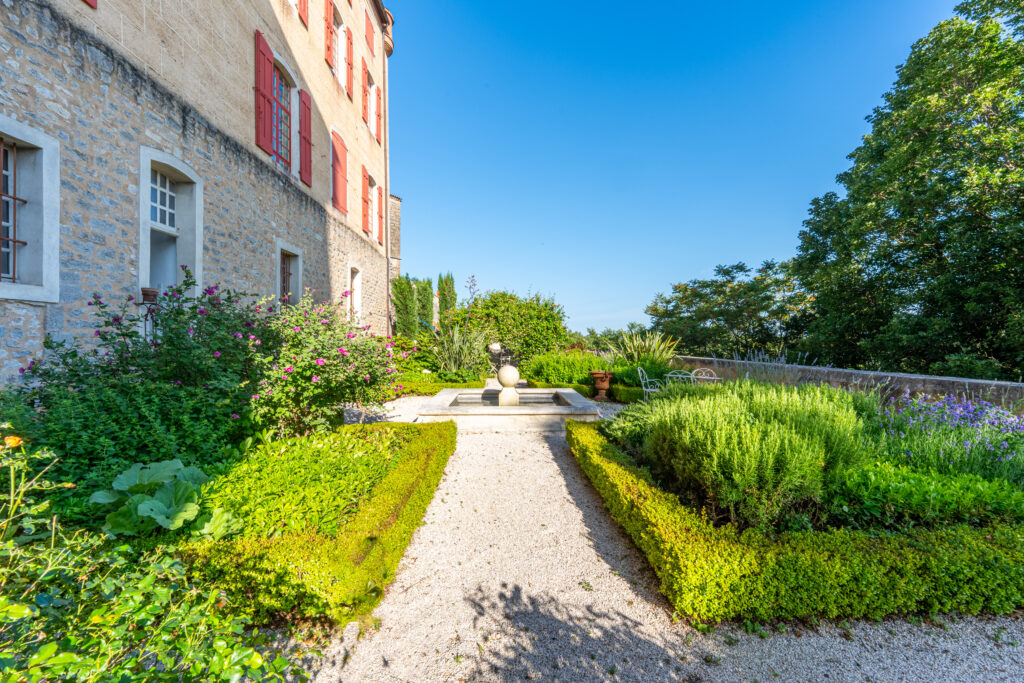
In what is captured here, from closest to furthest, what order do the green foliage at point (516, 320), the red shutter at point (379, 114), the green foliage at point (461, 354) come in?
1. the green foliage at point (461, 354)
2. the green foliage at point (516, 320)
3. the red shutter at point (379, 114)

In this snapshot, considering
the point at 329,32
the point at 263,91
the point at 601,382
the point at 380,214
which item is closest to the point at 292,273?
the point at 263,91

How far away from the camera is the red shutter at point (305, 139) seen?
805cm

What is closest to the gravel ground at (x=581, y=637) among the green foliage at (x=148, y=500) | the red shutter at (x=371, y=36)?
the green foliage at (x=148, y=500)

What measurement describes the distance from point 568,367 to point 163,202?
25.8 ft

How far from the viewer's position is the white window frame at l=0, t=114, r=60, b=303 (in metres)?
3.58

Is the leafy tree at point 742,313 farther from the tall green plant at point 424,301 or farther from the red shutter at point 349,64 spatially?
the red shutter at point 349,64

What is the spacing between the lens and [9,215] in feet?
11.9

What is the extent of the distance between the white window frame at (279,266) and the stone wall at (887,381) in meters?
7.96

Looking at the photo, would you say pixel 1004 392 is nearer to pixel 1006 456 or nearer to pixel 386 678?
pixel 1006 456

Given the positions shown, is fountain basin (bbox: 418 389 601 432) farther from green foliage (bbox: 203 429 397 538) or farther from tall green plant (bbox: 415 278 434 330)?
tall green plant (bbox: 415 278 434 330)

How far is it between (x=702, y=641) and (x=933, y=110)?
12.7 meters

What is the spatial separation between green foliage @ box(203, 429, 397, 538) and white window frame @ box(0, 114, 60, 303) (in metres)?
2.22

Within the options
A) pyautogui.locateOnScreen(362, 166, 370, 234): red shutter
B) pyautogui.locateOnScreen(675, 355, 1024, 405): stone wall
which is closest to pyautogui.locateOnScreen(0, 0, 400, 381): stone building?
pyautogui.locateOnScreen(362, 166, 370, 234): red shutter

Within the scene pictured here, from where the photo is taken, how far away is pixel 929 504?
2.84m
